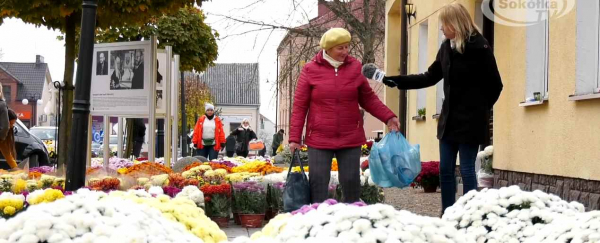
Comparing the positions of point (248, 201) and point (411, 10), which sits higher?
point (411, 10)

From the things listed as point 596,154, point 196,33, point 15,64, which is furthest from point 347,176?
point 15,64

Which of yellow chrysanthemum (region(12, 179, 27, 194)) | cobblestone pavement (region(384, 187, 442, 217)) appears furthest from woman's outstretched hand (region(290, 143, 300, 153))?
cobblestone pavement (region(384, 187, 442, 217))

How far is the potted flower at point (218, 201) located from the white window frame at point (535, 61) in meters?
3.60

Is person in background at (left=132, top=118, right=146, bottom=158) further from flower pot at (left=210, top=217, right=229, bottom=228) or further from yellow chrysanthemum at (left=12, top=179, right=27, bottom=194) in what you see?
flower pot at (left=210, top=217, right=229, bottom=228)

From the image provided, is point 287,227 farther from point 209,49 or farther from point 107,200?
point 209,49

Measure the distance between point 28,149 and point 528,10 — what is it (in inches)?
462

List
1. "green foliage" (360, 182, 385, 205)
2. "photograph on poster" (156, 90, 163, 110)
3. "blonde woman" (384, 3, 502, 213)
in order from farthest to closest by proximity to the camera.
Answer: "photograph on poster" (156, 90, 163, 110) < "green foliage" (360, 182, 385, 205) < "blonde woman" (384, 3, 502, 213)

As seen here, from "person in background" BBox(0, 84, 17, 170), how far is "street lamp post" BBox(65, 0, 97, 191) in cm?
813

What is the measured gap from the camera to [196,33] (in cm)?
2608

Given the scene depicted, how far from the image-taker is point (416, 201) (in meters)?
12.2

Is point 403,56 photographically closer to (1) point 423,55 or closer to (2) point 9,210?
(1) point 423,55

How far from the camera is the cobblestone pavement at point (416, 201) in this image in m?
10.6

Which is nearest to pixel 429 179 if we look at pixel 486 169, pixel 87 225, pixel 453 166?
pixel 486 169

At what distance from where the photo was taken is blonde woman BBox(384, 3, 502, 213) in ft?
25.2
